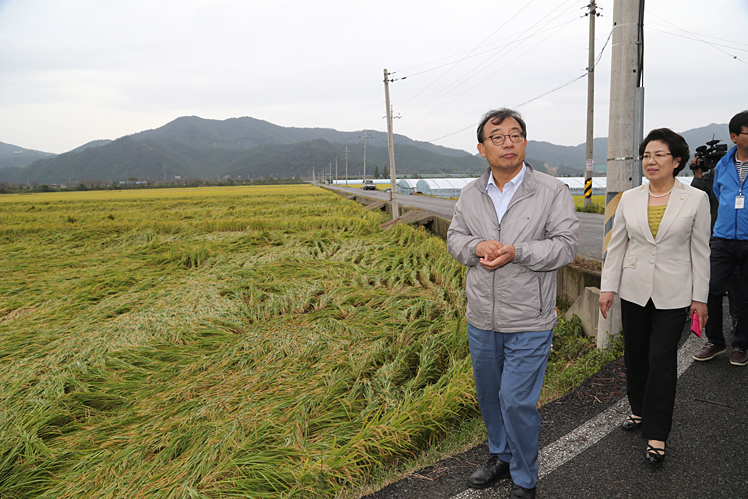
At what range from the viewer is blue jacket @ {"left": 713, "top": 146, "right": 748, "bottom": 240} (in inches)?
113

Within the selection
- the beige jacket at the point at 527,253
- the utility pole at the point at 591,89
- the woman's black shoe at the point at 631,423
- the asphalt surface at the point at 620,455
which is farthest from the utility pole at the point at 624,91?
the utility pole at the point at 591,89

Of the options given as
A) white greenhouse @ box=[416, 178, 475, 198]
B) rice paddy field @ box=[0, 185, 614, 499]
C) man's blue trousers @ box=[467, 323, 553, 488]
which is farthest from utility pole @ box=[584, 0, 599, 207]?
white greenhouse @ box=[416, 178, 475, 198]

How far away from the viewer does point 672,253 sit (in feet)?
6.96

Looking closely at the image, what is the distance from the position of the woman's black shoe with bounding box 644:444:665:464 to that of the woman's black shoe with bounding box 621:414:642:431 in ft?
0.79

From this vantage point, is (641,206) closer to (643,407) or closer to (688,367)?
(643,407)

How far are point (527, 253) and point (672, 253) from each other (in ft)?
3.09

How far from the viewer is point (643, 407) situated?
212cm

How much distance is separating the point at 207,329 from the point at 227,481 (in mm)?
2437

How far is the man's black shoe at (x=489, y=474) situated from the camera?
193 cm

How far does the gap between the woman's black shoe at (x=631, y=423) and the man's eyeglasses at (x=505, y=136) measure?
1679mm

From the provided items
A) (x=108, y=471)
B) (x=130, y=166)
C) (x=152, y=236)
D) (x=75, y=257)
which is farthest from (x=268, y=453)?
(x=130, y=166)

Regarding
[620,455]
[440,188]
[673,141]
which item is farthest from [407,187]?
[620,455]

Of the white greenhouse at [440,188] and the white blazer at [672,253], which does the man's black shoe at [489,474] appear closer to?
the white blazer at [672,253]

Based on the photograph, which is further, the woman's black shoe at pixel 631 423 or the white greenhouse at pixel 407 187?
the white greenhouse at pixel 407 187
